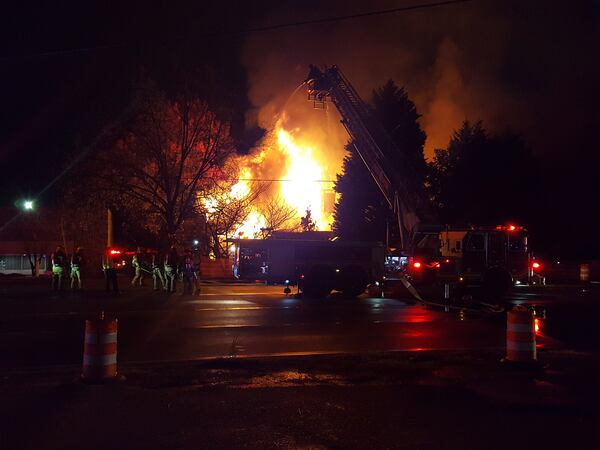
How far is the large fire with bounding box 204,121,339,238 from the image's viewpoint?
123 feet

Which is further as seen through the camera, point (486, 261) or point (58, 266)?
point (58, 266)

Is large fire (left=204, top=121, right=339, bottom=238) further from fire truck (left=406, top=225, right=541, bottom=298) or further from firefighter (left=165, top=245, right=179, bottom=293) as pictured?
fire truck (left=406, top=225, right=541, bottom=298)

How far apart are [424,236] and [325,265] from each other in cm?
388

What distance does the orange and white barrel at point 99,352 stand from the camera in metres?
7.92

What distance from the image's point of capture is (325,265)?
20.8 meters

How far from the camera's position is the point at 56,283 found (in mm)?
22562

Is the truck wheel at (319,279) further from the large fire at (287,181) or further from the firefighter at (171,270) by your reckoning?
the large fire at (287,181)

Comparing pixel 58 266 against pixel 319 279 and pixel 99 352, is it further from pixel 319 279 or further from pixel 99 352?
pixel 99 352

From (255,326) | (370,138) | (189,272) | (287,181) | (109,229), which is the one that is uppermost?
(287,181)

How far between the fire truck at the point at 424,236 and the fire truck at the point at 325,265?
4.47 feet

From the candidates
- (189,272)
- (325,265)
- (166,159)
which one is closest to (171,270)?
(189,272)

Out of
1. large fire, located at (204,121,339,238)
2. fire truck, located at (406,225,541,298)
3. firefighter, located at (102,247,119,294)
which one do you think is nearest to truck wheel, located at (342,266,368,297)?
fire truck, located at (406,225,541,298)

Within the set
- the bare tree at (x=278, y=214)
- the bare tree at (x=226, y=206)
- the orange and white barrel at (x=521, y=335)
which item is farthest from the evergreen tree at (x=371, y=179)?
the orange and white barrel at (x=521, y=335)

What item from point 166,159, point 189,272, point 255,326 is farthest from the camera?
point 166,159
